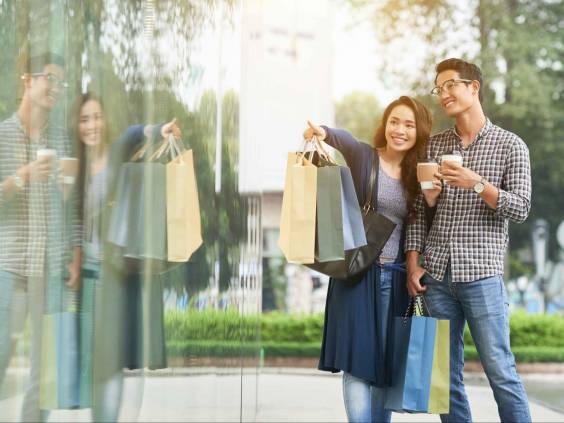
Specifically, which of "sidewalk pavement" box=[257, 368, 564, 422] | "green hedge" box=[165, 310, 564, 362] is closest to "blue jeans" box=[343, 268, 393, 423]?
"sidewalk pavement" box=[257, 368, 564, 422]

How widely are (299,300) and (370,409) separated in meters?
15.4

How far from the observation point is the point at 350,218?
14.3 ft

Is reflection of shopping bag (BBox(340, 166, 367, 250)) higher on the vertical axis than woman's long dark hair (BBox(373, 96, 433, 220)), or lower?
lower

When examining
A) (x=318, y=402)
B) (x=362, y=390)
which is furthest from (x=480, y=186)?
(x=318, y=402)

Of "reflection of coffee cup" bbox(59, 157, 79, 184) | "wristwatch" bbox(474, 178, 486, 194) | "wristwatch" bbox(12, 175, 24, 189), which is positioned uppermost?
"wristwatch" bbox(474, 178, 486, 194)

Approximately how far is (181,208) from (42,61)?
62cm

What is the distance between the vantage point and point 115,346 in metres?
2.90

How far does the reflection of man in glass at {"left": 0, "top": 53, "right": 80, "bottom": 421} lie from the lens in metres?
2.88

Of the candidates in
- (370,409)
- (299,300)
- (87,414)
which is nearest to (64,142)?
(87,414)

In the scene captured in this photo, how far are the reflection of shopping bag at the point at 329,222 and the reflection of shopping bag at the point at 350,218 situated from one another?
33 mm

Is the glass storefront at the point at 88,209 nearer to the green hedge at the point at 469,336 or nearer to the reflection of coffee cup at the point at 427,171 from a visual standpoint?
the reflection of coffee cup at the point at 427,171

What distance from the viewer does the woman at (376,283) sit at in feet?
15.0

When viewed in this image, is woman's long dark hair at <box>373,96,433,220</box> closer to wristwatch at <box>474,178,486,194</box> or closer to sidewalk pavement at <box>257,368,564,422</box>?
wristwatch at <box>474,178,486,194</box>

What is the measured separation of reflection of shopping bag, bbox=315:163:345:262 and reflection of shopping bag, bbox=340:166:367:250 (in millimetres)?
33
